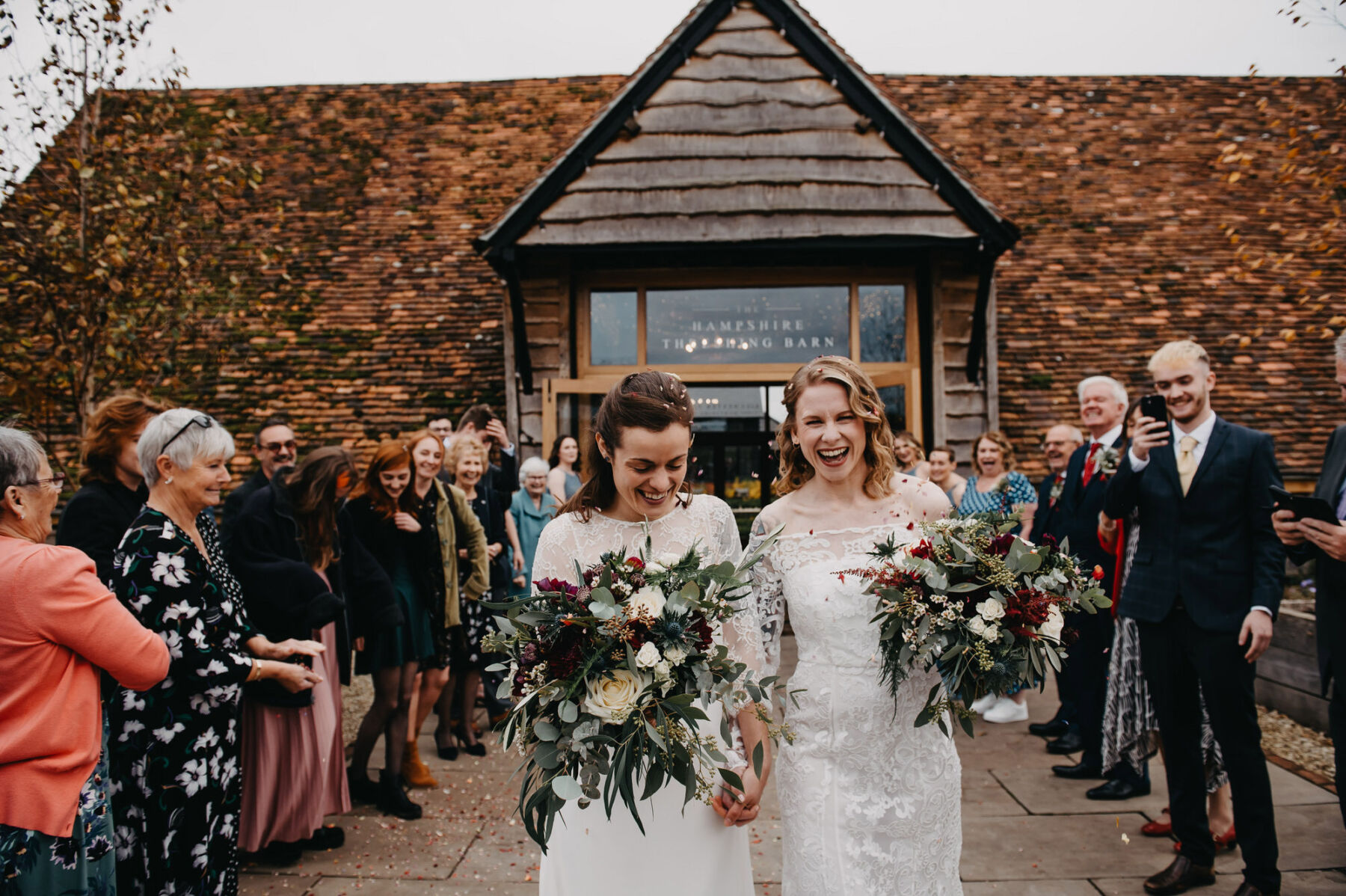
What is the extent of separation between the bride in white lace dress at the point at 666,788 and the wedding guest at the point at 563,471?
442 centimetres

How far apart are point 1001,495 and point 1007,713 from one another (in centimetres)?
179

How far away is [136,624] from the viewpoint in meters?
2.62

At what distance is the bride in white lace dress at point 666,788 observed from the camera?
2.23 meters

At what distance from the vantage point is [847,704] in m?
2.54

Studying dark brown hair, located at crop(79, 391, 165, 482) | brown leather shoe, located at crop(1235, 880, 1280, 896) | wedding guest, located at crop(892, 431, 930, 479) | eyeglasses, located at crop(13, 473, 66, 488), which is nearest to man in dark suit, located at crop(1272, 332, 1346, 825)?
brown leather shoe, located at crop(1235, 880, 1280, 896)

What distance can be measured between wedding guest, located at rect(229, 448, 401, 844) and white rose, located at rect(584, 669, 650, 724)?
2453 millimetres

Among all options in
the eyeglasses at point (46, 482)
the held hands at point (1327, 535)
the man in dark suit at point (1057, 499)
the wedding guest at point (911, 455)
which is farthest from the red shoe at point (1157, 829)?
the eyeglasses at point (46, 482)

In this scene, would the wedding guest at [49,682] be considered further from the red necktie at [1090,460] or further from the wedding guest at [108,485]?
the red necktie at [1090,460]

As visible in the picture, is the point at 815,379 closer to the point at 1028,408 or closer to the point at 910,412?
the point at 910,412

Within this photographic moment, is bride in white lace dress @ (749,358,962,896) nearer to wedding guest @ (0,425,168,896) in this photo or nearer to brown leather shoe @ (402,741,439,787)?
wedding guest @ (0,425,168,896)

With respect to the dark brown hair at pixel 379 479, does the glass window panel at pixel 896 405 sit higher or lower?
higher

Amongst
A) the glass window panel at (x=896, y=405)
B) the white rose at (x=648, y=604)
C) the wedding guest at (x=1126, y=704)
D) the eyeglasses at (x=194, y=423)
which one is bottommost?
the wedding guest at (x=1126, y=704)

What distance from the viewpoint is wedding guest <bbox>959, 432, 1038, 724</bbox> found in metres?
6.31

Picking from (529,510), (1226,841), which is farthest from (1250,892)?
(529,510)
